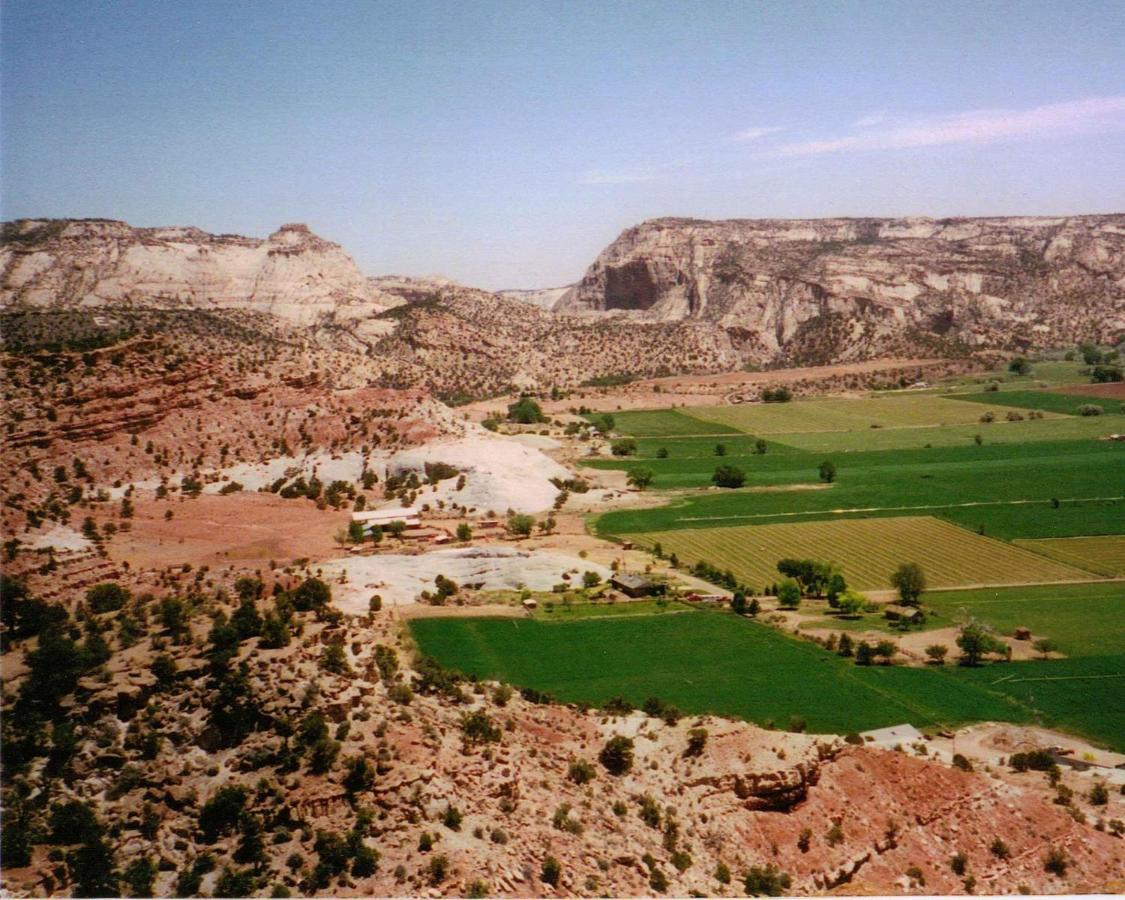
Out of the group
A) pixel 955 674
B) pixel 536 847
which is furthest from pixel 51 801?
pixel 955 674

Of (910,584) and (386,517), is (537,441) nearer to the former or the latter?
(386,517)

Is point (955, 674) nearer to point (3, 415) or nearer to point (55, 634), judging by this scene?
point (55, 634)

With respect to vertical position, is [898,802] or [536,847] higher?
[536,847]

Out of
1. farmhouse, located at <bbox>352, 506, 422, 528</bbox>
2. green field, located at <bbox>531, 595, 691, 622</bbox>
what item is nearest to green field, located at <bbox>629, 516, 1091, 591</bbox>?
green field, located at <bbox>531, 595, 691, 622</bbox>

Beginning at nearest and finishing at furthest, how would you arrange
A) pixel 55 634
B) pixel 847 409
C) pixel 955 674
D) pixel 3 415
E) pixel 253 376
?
pixel 55 634 → pixel 955 674 → pixel 3 415 → pixel 253 376 → pixel 847 409

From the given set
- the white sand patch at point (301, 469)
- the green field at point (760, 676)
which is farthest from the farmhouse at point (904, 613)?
the white sand patch at point (301, 469)

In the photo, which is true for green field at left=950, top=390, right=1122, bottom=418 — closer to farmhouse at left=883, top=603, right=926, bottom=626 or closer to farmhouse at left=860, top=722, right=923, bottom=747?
farmhouse at left=883, top=603, right=926, bottom=626
